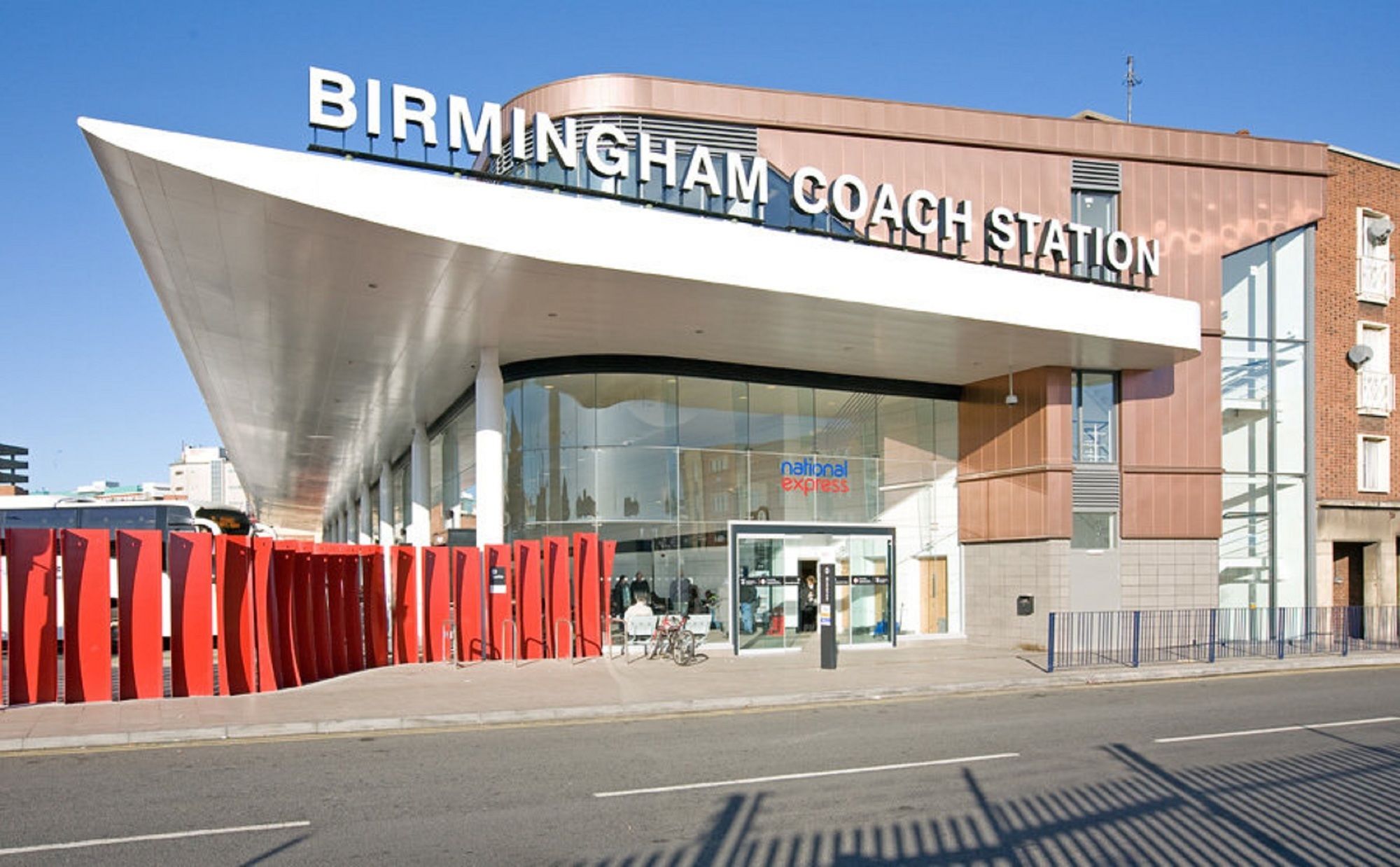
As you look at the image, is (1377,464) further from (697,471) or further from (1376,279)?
(697,471)

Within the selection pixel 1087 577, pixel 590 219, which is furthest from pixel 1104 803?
pixel 1087 577

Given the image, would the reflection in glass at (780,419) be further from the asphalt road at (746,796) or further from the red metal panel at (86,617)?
the red metal panel at (86,617)

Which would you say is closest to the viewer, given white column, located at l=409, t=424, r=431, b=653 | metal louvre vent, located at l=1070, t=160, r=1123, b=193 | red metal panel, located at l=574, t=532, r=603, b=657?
red metal panel, located at l=574, t=532, r=603, b=657

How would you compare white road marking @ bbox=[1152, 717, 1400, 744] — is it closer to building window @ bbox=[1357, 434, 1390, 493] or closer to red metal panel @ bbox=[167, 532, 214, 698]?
red metal panel @ bbox=[167, 532, 214, 698]

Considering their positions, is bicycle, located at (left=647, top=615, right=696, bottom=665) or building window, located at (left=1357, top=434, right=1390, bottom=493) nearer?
bicycle, located at (left=647, top=615, right=696, bottom=665)

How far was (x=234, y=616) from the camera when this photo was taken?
14.6m

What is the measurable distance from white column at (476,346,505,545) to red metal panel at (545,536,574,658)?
2.44m

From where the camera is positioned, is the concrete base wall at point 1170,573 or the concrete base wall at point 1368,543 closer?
the concrete base wall at point 1170,573

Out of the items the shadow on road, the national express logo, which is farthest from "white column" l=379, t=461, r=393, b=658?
the shadow on road

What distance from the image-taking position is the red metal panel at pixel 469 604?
19469 mm

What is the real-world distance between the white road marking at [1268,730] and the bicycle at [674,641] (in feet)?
31.0

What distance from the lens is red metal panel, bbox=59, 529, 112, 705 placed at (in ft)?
44.7

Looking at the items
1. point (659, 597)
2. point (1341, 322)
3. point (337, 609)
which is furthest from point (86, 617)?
point (1341, 322)

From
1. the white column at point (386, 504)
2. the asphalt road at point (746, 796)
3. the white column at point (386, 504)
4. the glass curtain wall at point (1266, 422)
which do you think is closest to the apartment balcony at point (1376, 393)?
the glass curtain wall at point (1266, 422)
